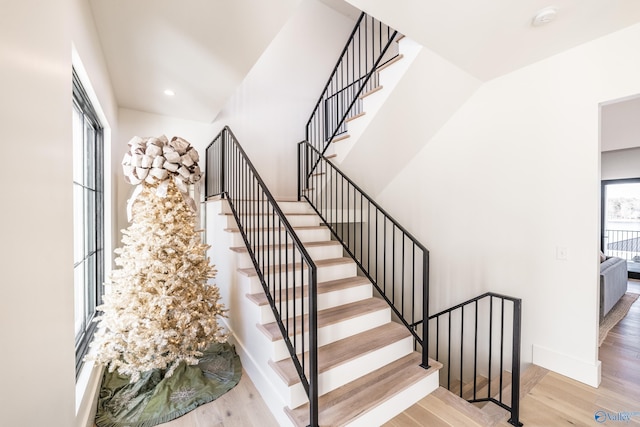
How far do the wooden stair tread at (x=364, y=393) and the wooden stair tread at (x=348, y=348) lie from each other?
18cm

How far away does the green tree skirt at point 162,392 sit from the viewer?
1911mm

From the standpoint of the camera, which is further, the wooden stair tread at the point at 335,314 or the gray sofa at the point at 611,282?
the gray sofa at the point at 611,282

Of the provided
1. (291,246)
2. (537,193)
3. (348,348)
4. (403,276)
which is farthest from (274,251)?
(537,193)

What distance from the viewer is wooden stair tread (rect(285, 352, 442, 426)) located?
171 cm

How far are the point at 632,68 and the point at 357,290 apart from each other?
2786mm

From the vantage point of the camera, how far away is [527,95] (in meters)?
2.53

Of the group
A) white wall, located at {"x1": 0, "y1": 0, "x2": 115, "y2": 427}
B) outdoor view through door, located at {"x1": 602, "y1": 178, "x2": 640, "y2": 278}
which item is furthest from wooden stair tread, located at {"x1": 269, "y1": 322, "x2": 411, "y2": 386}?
outdoor view through door, located at {"x1": 602, "y1": 178, "x2": 640, "y2": 278}

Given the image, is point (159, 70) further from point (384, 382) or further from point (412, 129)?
point (384, 382)

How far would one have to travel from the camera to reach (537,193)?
8.18 feet

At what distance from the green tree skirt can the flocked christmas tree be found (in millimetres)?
138

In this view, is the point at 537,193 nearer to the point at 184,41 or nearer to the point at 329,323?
the point at 329,323

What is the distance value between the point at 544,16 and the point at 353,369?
9.34 feet

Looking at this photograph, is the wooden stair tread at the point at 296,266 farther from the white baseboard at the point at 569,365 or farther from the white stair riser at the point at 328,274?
the white baseboard at the point at 569,365

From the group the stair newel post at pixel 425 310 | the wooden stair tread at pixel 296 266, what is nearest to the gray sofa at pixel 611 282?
the stair newel post at pixel 425 310
